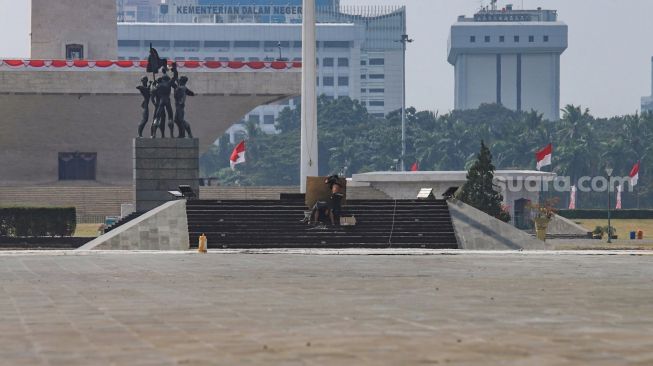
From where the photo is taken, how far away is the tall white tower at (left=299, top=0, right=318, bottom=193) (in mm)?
65938

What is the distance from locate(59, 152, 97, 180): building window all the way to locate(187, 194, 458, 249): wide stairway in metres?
50.2

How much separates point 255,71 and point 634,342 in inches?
3264

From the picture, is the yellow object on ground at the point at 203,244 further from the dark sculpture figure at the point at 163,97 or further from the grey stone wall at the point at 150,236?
the dark sculpture figure at the point at 163,97

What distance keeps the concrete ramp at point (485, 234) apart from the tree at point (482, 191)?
15.8 m

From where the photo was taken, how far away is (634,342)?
17.0m

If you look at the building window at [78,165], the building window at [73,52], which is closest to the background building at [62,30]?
the building window at [73,52]

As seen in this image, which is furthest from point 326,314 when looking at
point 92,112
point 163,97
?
point 92,112

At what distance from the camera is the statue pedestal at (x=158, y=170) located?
61.4m

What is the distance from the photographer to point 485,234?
5212 cm

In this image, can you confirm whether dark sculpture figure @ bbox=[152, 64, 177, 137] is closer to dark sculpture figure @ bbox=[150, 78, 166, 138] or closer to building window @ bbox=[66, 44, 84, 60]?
dark sculpture figure @ bbox=[150, 78, 166, 138]

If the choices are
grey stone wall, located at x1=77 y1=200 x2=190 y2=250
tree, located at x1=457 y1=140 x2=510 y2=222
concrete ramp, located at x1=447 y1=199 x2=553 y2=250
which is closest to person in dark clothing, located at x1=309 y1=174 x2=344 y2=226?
concrete ramp, located at x1=447 y1=199 x2=553 y2=250

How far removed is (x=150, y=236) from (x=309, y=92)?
1831 centimetres

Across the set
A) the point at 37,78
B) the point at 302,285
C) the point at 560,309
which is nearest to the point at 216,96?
the point at 37,78

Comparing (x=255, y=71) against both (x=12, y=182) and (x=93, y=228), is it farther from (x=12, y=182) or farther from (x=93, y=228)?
(x=93, y=228)
